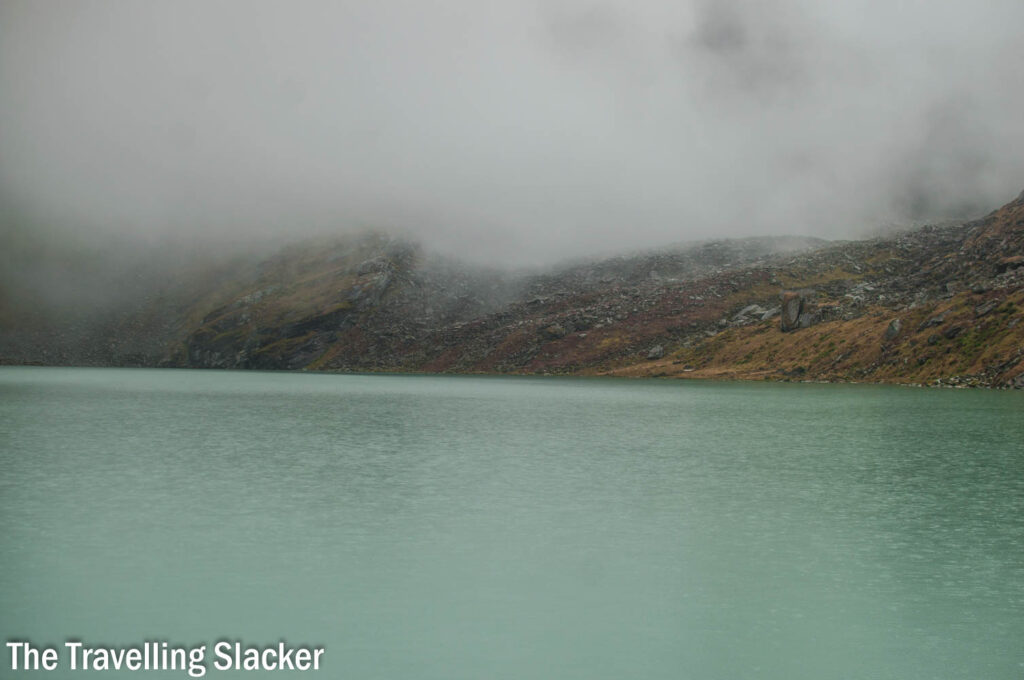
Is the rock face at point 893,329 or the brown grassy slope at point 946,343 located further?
the rock face at point 893,329

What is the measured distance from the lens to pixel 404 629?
2050 cm

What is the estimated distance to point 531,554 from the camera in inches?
1115

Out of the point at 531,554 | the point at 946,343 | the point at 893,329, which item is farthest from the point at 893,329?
the point at 531,554

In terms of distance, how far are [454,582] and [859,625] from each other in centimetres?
1290

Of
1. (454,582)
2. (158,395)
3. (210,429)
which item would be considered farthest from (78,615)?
(158,395)

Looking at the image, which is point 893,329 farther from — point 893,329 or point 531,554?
point 531,554

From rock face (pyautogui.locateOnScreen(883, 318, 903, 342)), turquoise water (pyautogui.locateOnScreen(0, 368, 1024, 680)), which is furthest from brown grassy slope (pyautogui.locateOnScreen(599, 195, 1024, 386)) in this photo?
turquoise water (pyautogui.locateOnScreen(0, 368, 1024, 680))

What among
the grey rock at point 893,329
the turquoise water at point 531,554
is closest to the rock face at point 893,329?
the grey rock at point 893,329

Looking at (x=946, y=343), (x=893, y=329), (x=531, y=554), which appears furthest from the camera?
(x=893, y=329)

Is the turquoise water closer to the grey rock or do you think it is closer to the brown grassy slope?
the brown grassy slope

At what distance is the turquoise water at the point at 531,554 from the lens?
1966 centimetres

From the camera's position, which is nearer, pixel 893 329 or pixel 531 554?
pixel 531 554

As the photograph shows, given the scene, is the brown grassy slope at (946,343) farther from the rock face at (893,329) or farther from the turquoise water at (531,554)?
the turquoise water at (531,554)

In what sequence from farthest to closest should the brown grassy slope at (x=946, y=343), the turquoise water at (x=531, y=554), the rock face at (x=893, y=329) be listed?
1. the rock face at (x=893, y=329)
2. the brown grassy slope at (x=946, y=343)
3. the turquoise water at (x=531, y=554)
